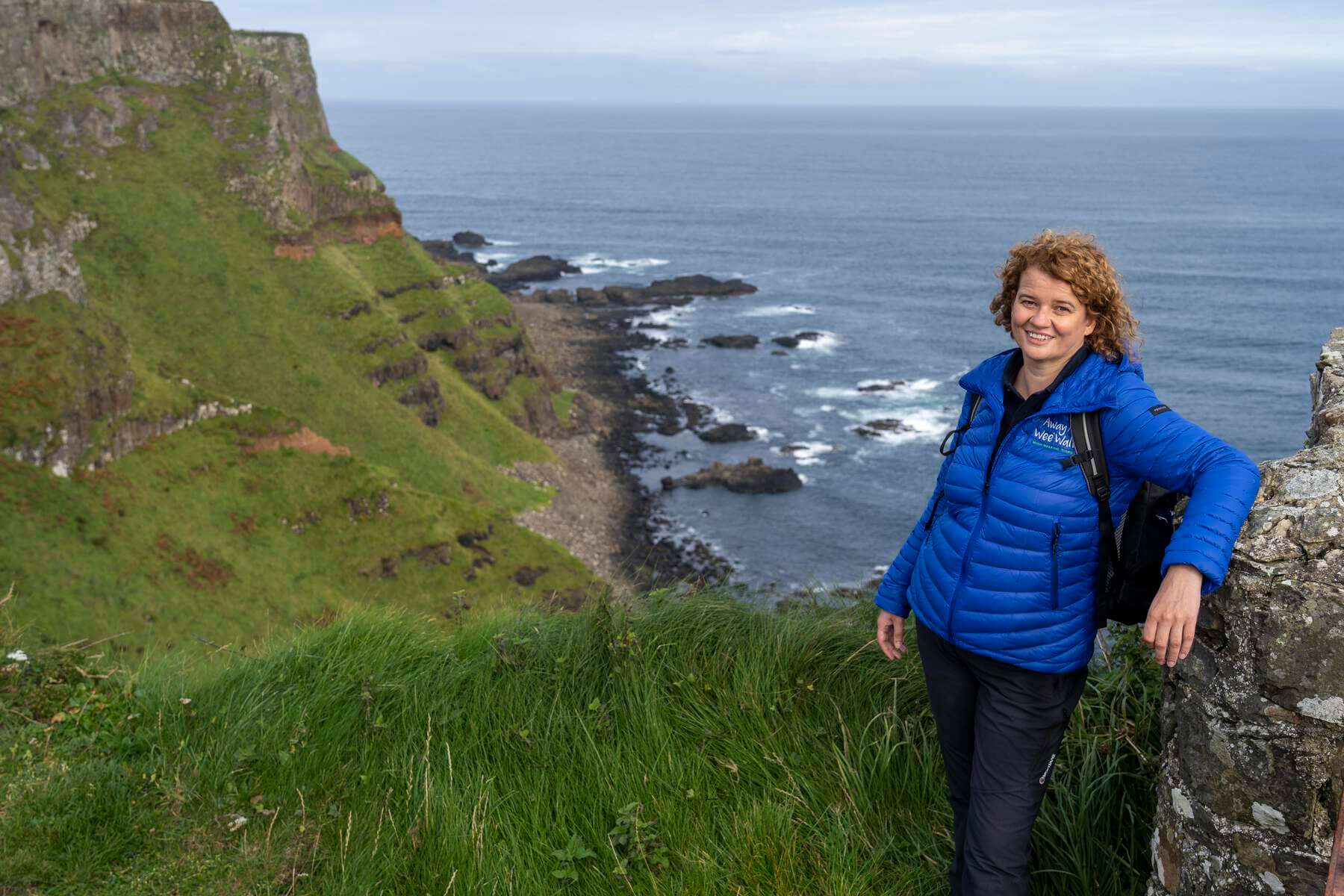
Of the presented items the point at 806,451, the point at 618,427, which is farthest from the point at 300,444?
the point at 806,451

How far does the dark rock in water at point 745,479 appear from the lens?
62.0 metres

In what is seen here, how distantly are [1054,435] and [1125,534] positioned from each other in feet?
1.50

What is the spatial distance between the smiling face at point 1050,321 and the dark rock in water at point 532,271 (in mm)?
116653

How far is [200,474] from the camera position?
50.1 m

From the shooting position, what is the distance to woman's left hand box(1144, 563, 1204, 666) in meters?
3.31

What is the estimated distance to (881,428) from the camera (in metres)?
69.9

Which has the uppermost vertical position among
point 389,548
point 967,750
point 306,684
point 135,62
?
point 135,62

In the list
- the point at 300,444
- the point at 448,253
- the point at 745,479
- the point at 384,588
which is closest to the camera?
the point at 384,588

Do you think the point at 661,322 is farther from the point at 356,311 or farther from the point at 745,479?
the point at 745,479

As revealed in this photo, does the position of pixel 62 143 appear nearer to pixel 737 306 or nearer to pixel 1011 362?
pixel 737 306

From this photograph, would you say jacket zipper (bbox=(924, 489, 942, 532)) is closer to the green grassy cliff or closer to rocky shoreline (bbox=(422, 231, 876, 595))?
rocky shoreline (bbox=(422, 231, 876, 595))

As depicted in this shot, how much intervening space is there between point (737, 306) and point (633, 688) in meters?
102

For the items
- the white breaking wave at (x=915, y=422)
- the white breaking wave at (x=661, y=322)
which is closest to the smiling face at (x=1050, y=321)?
the white breaking wave at (x=915, y=422)

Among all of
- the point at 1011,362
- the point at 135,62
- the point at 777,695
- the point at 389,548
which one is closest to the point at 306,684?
the point at 777,695
